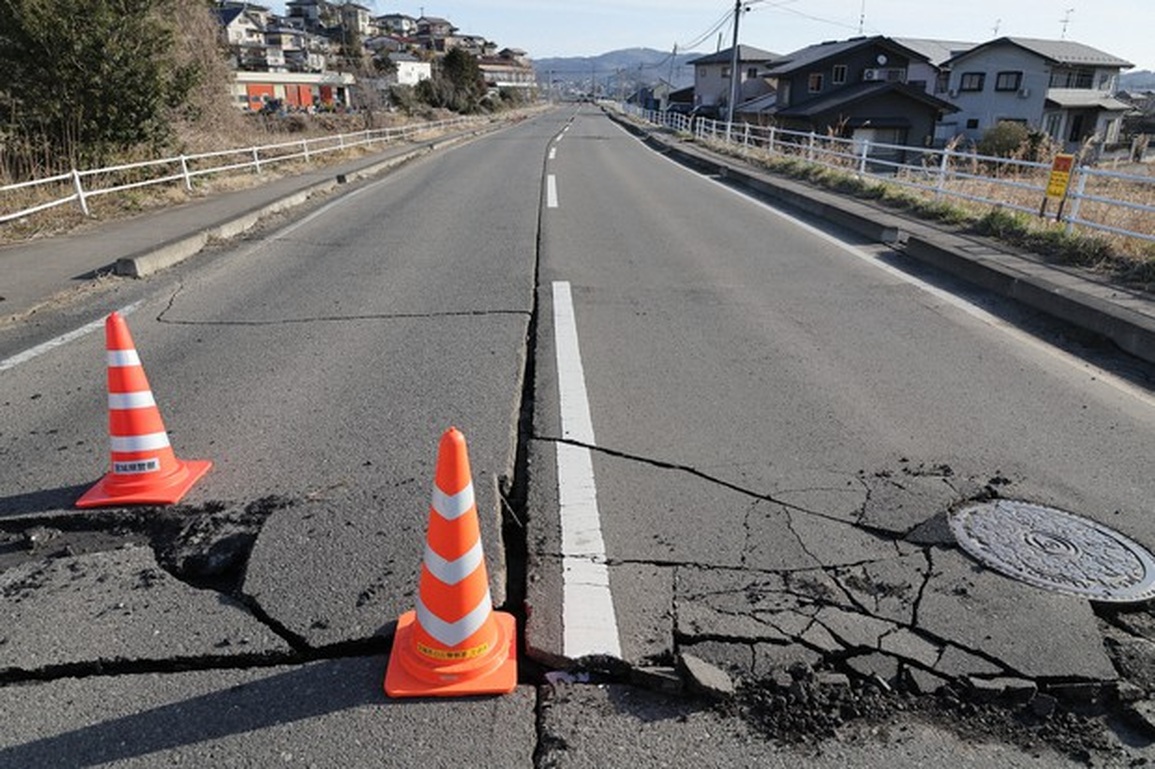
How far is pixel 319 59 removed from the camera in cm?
9088

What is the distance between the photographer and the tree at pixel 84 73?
12.6 meters

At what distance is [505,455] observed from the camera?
3934 mm

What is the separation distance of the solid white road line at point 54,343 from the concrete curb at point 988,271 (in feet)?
26.5

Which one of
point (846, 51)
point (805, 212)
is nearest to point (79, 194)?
point (805, 212)

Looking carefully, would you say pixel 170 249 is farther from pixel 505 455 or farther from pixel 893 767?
pixel 893 767

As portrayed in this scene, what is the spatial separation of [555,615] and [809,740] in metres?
0.92

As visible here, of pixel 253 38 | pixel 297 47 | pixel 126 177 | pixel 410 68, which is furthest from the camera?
pixel 297 47

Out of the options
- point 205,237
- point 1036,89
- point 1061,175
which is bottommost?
point 205,237

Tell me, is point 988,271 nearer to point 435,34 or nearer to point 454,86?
point 454,86

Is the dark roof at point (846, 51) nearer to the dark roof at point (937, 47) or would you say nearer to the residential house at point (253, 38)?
the dark roof at point (937, 47)

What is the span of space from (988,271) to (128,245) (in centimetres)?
977

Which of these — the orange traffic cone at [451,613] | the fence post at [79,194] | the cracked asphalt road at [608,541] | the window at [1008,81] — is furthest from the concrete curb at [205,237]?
the window at [1008,81]

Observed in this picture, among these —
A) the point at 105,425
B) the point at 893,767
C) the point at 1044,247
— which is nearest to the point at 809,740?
the point at 893,767

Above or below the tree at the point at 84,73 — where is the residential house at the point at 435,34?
above
